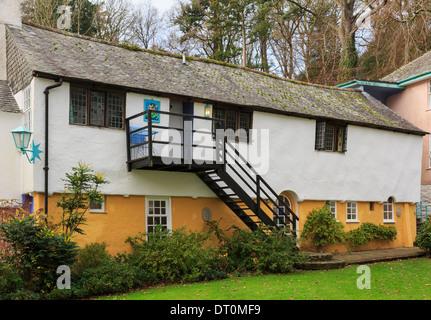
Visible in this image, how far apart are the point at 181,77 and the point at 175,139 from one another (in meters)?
2.69

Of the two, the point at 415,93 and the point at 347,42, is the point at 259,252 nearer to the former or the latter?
the point at 415,93

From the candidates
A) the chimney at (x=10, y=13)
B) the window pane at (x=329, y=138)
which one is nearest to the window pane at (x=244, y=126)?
the window pane at (x=329, y=138)

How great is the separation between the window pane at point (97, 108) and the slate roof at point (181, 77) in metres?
0.55

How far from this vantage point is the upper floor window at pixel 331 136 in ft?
61.4

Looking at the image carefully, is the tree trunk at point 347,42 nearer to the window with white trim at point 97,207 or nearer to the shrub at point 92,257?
the window with white trim at point 97,207

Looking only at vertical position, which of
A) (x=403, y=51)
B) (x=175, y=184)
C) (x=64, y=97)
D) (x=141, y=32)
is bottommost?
(x=175, y=184)

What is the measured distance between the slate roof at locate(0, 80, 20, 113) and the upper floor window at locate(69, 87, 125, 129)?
1.89m

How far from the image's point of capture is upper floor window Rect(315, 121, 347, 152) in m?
18.7

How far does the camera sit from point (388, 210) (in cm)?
2094

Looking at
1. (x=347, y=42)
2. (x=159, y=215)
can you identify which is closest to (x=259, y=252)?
(x=159, y=215)

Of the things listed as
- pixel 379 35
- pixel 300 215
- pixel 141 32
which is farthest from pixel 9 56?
pixel 379 35

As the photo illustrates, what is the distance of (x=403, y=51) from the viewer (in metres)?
32.0
